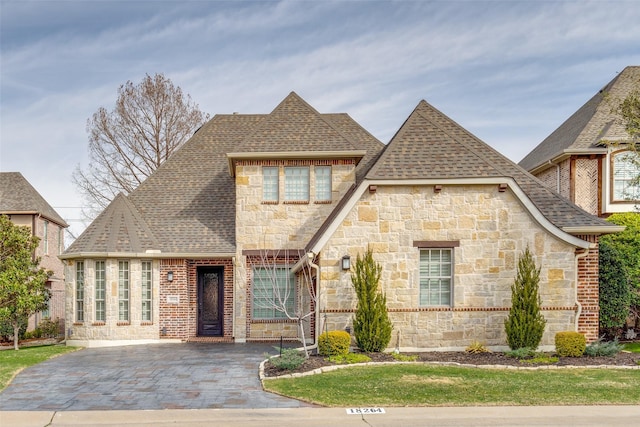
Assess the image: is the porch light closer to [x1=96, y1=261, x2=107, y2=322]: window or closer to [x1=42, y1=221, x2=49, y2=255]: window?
[x1=96, y1=261, x2=107, y2=322]: window

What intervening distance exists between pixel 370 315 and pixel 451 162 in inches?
183

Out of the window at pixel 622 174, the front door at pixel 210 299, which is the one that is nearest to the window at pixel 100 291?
the front door at pixel 210 299

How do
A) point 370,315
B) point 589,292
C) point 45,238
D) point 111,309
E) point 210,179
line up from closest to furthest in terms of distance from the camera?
point 370,315 → point 589,292 → point 111,309 → point 210,179 → point 45,238

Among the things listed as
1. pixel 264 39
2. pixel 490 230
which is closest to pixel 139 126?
pixel 264 39

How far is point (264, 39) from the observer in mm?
15406

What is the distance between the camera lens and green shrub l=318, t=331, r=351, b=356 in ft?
42.9

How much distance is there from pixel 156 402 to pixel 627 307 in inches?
564

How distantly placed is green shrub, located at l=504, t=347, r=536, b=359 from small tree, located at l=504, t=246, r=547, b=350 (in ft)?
1.31

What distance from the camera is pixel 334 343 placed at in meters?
13.1

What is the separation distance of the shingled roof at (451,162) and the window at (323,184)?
3.20 meters

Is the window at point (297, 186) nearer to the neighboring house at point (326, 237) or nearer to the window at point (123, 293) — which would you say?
the neighboring house at point (326, 237)

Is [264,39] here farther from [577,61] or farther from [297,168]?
[577,61]

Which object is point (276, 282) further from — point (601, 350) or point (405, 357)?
point (601, 350)

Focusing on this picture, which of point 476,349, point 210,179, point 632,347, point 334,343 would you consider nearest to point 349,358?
point 334,343
